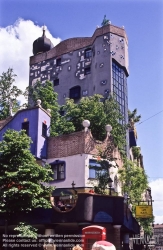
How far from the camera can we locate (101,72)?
33750mm

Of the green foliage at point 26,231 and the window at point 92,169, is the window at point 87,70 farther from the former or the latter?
the green foliage at point 26,231

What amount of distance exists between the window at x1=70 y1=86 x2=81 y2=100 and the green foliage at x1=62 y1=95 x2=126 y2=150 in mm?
9731

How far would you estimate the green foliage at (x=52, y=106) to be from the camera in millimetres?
25058

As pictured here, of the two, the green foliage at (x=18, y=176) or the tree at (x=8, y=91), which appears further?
the tree at (x=8, y=91)

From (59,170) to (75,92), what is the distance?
15878 millimetres

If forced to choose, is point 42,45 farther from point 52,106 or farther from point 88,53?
point 52,106

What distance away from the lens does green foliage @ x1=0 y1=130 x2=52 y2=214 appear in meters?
16.7

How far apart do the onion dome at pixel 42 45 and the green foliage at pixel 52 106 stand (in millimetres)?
11671

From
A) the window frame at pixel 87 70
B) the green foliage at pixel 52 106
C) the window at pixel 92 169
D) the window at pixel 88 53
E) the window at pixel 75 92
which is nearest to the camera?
the window at pixel 92 169

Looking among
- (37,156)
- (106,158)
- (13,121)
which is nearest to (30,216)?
(37,156)

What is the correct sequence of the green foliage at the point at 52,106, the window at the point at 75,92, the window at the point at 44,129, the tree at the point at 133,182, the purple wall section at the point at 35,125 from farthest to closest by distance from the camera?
1. the window at the point at 75,92
2. the green foliage at the point at 52,106
3. the window at the point at 44,129
4. the tree at the point at 133,182
5. the purple wall section at the point at 35,125

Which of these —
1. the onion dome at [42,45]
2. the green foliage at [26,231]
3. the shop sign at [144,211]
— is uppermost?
the onion dome at [42,45]

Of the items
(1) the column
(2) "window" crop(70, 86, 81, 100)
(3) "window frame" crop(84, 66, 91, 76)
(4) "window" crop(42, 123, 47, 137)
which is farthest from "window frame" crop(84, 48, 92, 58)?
(1) the column

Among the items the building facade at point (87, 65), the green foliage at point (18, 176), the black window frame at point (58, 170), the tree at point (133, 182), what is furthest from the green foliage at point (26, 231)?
the building facade at point (87, 65)
